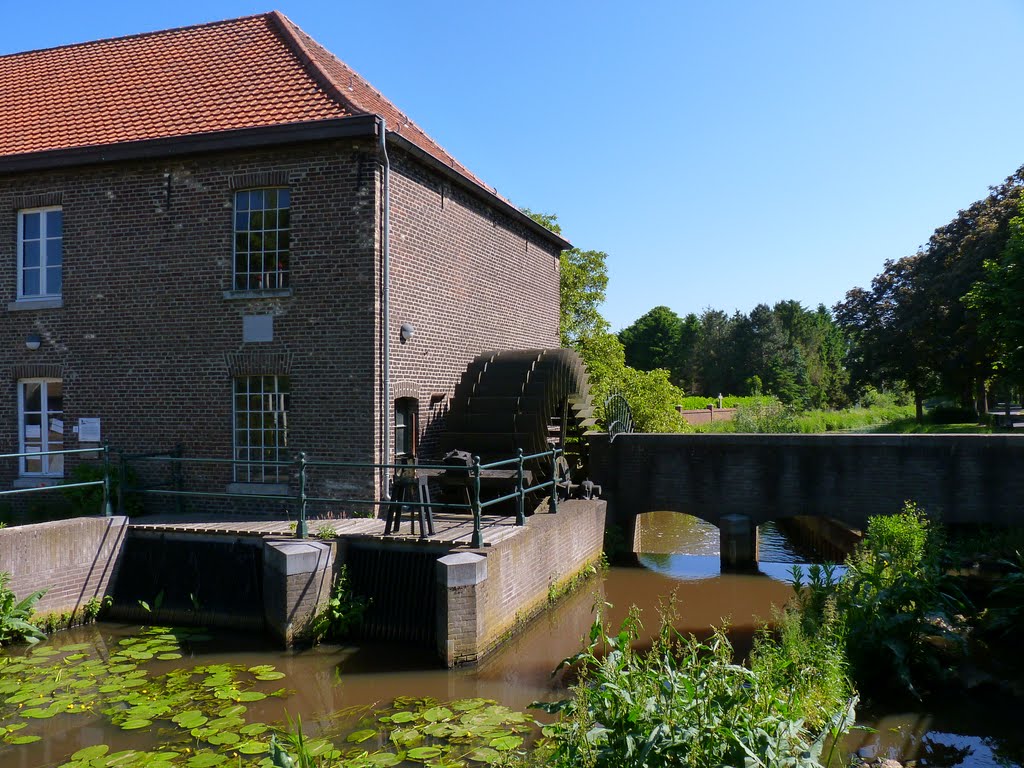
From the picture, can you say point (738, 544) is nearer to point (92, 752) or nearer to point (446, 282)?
point (446, 282)

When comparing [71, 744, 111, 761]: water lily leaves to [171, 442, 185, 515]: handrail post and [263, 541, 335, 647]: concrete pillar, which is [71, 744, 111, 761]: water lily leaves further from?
[171, 442, 185, 515]: handrail post

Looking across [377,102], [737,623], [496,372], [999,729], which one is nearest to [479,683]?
[737,623]

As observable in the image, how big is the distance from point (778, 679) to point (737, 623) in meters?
4.64

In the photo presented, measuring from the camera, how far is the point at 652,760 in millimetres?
4047

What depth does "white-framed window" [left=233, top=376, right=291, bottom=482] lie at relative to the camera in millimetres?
11344

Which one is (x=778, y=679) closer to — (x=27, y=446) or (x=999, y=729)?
(x=999, y=729)

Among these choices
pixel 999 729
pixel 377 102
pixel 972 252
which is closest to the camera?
pixel 999 729

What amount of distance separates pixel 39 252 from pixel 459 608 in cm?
908

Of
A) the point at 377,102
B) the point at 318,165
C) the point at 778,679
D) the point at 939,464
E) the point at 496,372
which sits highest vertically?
the point at 377,102

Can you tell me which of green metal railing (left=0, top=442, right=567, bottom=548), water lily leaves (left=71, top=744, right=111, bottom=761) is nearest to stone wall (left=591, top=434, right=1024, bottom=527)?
green metal railing (left=0, top=442, right=567, bottom=548)

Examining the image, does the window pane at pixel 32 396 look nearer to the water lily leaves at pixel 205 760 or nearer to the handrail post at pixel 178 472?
the handrail post at pixel 178 472

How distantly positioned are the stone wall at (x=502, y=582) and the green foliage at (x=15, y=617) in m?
4.43

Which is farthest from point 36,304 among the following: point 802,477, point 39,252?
point 802,477

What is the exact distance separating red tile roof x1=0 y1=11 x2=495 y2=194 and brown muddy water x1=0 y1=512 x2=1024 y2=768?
676 centimetres
